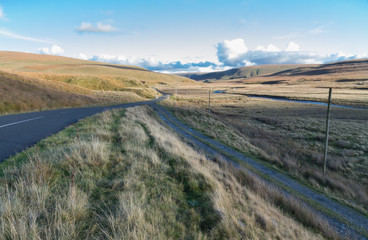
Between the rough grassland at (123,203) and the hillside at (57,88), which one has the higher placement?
the hillside at (57,88)

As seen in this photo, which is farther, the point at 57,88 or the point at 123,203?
the point at 57,88

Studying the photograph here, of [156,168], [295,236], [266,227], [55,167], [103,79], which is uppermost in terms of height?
[103,79]

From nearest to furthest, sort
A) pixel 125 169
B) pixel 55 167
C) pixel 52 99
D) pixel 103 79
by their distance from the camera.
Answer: pixel 55 167, pixel 125 169, pixel 52 99, pixel 103 79

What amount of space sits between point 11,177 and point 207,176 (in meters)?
4.83

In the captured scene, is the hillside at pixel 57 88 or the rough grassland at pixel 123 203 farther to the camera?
the hillside at pixel 57 88

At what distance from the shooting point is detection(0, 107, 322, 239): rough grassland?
2.99 meters

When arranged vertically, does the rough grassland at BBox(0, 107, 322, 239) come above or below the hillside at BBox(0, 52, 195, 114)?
below

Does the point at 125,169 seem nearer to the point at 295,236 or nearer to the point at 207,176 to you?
the point at 207,176

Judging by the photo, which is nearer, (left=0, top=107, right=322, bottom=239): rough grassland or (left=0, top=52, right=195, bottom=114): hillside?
(left=0, top=107, right=322, bottom=239): rough grassland

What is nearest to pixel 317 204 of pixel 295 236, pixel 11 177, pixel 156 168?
pixel 295 236

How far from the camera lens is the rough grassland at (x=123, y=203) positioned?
2986mm

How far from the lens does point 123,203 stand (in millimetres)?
3402

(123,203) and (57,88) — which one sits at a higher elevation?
(57,88)

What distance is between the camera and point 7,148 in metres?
7.00
